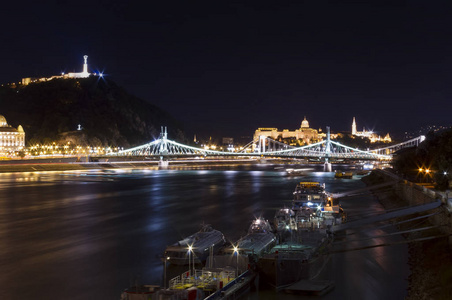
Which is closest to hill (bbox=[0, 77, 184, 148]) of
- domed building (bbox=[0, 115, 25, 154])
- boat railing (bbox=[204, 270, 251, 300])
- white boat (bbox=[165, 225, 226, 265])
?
domed building (bbox=[0, 115, 25, 154])

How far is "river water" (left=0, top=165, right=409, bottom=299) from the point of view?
41.6ft

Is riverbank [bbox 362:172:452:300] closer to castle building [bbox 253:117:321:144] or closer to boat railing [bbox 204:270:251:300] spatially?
boat railing [bbox 204:270:251:300]

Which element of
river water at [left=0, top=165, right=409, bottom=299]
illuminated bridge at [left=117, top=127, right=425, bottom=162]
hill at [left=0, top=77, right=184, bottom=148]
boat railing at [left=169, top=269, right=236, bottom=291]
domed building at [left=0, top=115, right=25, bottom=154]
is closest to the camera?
boat railing at [left=169, top=269, right=236, bottom=291]

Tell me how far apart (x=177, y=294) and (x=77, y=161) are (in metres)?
64.1

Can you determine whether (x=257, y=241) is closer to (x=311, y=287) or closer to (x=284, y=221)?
(x=311, y=287)

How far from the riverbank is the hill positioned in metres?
71.0

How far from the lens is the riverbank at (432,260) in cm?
1123

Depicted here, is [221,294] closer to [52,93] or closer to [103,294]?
[103,294]

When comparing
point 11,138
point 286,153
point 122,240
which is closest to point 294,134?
point 286,153

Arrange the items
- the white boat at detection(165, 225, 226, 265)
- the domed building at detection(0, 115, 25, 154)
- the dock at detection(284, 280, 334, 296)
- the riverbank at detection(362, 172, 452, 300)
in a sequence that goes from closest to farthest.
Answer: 1. the riverbank at detection(362, 172, 452, 300)
2. the dock at detection(284, 280, 334, 296)
3. the white boat at detection(165, 225, 226, 265)
4. the domed building at detection(0, 115, 25, 154)

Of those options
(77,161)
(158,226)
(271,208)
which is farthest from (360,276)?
(77,161)

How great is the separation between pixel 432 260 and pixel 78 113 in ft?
281

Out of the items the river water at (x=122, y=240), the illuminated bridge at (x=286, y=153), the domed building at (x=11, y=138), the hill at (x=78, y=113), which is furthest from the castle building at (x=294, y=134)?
the river water at (x=122, y=240)

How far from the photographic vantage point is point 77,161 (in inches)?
2768
